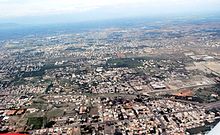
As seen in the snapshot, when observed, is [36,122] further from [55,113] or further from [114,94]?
[114,94]

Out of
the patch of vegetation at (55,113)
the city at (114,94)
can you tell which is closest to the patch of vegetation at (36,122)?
the city at (114,94)

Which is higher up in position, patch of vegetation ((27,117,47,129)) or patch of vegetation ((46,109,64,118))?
patch of vegetation ((27,117,47,129))

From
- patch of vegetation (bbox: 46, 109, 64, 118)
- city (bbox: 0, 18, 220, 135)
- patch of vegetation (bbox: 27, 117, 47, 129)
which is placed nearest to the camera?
city (bbox: 0, 18, 220, 135)

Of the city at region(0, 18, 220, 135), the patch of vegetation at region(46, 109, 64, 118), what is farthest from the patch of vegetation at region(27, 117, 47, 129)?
the patch of vegetation at region(46, 109, 64, 118)

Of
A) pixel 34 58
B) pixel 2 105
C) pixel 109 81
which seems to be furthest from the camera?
pixel 34 58

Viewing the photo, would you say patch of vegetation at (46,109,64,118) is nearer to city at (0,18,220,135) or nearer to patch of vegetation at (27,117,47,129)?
city at (0,18,220,135)

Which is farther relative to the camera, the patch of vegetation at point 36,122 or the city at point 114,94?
the patch of vegetation at point 36,122

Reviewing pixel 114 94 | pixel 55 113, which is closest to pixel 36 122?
pixel 55 113

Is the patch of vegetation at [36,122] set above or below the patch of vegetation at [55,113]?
above

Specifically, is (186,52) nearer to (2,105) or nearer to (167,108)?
(167,108)

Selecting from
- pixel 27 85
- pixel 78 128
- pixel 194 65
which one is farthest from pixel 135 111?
pixel 194 65

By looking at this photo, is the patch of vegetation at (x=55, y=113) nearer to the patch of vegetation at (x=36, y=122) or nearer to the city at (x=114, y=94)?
the city at (x=114, y=94)
